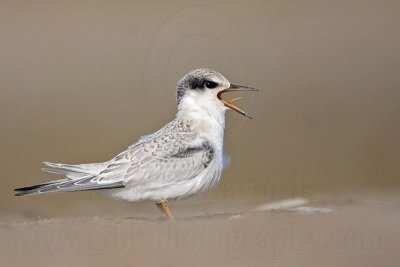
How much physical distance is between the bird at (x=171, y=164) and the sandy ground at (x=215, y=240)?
0.77 feet

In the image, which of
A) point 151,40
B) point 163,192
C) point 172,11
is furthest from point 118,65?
Answer: point 163,192

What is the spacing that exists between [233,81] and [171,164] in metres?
9.73

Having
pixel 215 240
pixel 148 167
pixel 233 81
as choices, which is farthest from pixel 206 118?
pixel 233 81

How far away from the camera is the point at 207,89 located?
29.4ft

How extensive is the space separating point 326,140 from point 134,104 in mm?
3332

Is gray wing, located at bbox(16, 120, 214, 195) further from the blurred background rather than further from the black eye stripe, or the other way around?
the blurred background

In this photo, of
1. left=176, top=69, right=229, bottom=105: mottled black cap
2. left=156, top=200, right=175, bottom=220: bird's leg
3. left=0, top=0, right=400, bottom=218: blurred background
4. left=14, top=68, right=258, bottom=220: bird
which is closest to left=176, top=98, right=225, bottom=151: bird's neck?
left=14, top=68, right=258, bottom=220: bird

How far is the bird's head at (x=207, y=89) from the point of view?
29.3 feet

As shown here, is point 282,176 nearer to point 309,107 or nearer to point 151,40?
point 309,107

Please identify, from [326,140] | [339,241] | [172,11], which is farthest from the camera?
[172,11]

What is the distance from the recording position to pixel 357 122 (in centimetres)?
1922

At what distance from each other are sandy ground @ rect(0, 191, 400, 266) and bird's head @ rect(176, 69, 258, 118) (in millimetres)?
928

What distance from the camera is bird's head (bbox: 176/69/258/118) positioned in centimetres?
893

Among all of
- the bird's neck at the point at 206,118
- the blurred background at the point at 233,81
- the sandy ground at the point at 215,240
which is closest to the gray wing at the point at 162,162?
the bird's neck at the point at 206,118
